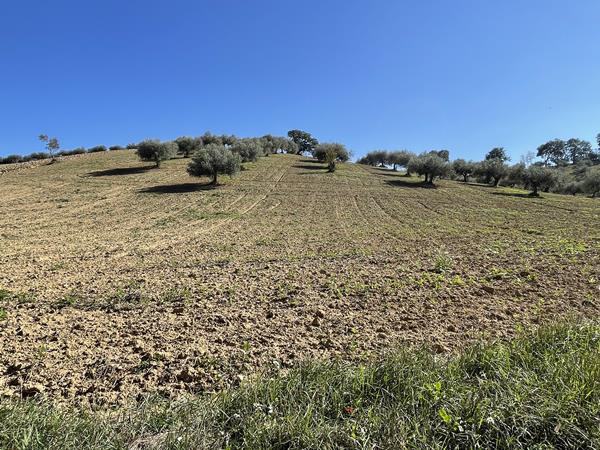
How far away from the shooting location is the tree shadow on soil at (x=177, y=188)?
99.3 ft

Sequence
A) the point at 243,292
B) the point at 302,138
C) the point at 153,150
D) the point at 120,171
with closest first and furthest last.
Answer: the point at 243,292
the point at 120,171
the point at 153,150
the point at 302,138

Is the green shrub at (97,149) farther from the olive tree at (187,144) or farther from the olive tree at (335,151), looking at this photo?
the olive tree at (335,151)

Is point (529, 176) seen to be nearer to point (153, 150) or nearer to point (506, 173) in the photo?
point (506, 173)

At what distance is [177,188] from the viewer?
3219 cm

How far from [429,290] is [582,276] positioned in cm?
424

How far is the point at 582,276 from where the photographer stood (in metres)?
8.26

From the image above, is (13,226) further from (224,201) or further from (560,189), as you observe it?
(560,189)

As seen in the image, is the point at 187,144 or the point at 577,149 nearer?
the point at 187,144

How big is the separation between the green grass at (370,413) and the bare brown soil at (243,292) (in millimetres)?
719

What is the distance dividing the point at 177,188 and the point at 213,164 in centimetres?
480

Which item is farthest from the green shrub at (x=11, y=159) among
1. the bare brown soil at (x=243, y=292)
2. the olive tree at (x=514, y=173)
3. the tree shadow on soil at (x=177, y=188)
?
Answer: the olive tree at (x=514, y=173)

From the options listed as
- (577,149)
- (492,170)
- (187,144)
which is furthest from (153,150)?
(577,149)

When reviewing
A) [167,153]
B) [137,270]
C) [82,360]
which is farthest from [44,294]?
[167,153]

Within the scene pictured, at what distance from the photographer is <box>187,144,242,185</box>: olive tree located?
114ft
